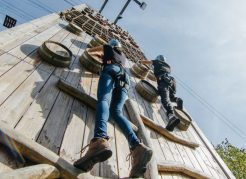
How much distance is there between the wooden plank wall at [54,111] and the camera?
3.08 m

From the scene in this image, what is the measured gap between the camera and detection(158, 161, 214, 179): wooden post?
3910mm

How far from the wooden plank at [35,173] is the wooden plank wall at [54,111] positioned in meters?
0.28

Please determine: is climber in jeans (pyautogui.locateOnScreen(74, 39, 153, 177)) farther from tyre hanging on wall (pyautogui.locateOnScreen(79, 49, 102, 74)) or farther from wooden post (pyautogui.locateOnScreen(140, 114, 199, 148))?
wooden post (pyautogui.locateOnScreen(140, 114, 199, 148))

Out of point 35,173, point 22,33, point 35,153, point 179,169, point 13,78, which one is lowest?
point 22,33

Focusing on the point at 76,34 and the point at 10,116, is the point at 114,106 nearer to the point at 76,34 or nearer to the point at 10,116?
the point at 10,116

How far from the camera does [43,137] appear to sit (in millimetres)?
3025

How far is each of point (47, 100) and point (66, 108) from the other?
0.27m

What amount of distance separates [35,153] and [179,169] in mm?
2354

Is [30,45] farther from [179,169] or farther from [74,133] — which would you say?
[179,169]

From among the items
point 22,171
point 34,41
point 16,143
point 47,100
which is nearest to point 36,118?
point 47,100

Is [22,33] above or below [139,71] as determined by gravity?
above

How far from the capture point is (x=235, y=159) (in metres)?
23.8

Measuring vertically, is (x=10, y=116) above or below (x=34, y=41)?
above

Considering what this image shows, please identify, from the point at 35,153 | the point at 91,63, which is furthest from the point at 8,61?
the point at 35,153
